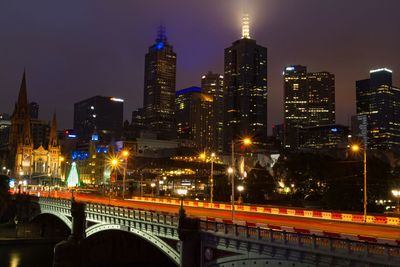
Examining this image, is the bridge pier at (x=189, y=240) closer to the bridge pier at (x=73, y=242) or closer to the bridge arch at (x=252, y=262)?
the bridge arch at (x=252, y=262)

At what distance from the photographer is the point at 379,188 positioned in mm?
94625

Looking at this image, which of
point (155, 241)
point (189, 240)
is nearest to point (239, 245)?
point (189, 240)

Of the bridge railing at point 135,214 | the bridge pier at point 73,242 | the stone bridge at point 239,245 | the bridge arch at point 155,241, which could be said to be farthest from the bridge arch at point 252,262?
→ the bridge pier at point 73,242

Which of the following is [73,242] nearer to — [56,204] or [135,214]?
[56,204]

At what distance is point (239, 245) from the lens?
32969 millimetres

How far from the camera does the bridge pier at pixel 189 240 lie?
36750mm

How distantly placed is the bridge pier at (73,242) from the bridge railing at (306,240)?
30630mm

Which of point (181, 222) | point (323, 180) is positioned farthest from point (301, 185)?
point (181, 222)

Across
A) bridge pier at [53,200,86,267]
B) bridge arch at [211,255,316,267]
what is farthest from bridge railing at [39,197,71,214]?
bridge arch at [211,255,316,267]

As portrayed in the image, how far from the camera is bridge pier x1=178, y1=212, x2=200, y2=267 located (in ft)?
121

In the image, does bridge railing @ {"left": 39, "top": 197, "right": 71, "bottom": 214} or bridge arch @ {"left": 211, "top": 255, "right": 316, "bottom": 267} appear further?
bridge railing @ {"left": 39, "top": 197, "right": 71, "bottom": 214}

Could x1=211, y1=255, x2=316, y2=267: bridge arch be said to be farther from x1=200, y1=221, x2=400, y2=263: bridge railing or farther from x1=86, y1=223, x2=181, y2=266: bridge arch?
x1=86, y1=223, x2=181, y2=266: bridge arch

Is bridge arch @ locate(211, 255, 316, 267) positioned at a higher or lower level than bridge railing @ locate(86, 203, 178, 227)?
lower

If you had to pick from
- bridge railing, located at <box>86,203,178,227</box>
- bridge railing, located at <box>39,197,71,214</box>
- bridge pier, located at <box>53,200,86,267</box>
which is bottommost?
bridge pier, located at <box>53,200,86,267</box>
